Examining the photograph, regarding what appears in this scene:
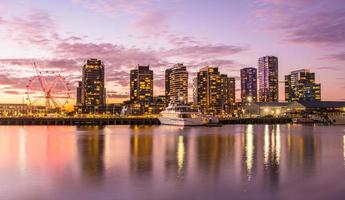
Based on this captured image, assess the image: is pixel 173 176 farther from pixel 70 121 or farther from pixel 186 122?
Answer: pixel 70 121

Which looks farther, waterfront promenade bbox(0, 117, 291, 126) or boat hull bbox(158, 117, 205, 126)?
waterfront promenade bbox(0, 117, 291, 126)

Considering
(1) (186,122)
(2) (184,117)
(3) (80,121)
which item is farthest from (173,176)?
(3) (80,121)

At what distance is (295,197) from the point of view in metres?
24.9

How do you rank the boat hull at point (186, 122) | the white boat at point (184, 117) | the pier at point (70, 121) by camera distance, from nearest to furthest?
the boat hull at point (186, 122) < the white boat at point (184, 117) < the pier at point (70, 121)

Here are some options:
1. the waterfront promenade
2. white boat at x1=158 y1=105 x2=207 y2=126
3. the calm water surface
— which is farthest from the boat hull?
the calm water surface

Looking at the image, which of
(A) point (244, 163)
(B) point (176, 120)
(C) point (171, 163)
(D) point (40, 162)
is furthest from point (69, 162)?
(B) point (176, 120)

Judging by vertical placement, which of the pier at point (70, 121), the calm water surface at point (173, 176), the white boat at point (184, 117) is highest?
the white boat at point (184, 117)

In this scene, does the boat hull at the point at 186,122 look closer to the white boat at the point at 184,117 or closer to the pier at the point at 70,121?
the white boat at the point at 184,117

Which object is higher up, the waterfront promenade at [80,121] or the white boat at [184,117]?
the white boat at [184,117]

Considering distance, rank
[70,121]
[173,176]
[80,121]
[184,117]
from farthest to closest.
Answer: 1. [80,121]
2. [70,121]
3. [184,117]
4. [173,176]

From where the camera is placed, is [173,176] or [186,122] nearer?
[173,176]

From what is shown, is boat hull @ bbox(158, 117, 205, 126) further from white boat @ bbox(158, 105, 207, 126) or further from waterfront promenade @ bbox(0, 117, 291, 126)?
waterfront promenade @ bbox(0, 117, 291, 126)

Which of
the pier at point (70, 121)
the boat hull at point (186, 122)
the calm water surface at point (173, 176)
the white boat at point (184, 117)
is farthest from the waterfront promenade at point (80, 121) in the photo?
the calm water surface at point (173, 176)

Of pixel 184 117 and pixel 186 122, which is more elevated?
pixel 184 117
